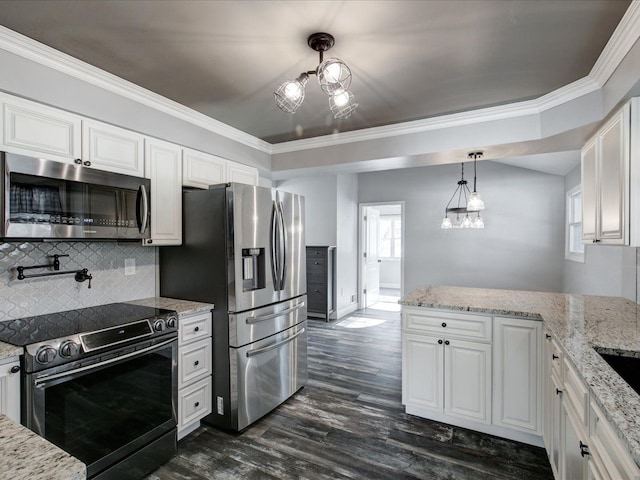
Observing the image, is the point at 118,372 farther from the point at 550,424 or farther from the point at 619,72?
the point at 619,72

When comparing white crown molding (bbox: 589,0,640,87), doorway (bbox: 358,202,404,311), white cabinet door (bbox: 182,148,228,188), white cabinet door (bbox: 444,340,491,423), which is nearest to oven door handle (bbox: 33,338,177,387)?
white cabinet door (bbox: 182,148,228,188)

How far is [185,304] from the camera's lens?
2.57 metres

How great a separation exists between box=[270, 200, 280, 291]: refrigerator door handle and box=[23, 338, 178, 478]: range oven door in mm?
899

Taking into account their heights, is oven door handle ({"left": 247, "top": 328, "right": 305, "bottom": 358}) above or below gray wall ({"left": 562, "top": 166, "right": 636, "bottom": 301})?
below

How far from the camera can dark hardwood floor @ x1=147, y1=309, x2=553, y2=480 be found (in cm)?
207

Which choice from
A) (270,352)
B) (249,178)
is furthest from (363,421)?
(249,178)

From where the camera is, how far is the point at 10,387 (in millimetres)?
1522

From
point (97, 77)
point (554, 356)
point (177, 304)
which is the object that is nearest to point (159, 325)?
point (177, 304)

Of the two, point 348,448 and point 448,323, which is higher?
point 448,323

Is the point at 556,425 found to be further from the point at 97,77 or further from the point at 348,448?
the point at 97,77

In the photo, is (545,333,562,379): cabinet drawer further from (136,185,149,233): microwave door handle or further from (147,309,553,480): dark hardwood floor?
(136,185,149,233): microwave door handle

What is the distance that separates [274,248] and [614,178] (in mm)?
2325

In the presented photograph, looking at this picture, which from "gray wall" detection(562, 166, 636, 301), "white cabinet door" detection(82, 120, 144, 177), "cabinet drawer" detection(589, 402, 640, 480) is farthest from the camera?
"gray wall" detection(562, 166, 636, 301)

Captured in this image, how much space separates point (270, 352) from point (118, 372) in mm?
1155
